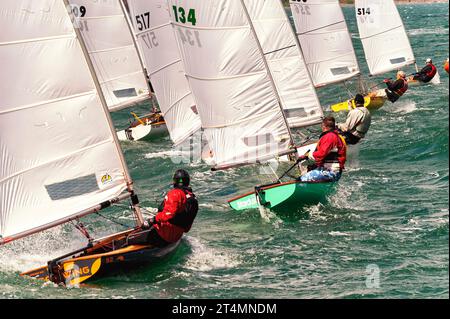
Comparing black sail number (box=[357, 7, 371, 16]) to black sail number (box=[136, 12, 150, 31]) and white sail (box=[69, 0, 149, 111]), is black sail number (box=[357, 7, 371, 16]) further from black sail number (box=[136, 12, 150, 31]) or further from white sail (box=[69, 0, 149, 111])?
black sail number (box=[136, 12, 150, 31])

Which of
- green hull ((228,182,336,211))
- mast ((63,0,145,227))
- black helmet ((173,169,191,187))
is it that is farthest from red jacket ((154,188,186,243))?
green hull ((228,182,336,211))

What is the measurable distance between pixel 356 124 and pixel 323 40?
Result: 970 centimetres

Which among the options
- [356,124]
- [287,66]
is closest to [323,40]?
[287,66]

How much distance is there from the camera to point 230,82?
15.9 metres

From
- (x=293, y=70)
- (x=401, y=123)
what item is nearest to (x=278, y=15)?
(x=293, y=70)

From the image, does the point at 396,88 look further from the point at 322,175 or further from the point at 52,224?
the point at 52,224

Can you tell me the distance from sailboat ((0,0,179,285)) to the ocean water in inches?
21.7

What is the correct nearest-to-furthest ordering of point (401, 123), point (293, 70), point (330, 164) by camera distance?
point (330, 164)
point (293, 70)
point (401, 123)

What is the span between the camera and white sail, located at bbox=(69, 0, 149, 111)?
25438 mm

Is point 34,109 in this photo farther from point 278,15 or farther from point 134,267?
point 278,15

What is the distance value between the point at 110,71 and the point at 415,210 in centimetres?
1332

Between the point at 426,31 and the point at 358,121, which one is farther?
the point at 426,31

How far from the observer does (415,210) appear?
1527 centimetres

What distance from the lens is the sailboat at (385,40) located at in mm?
28719
